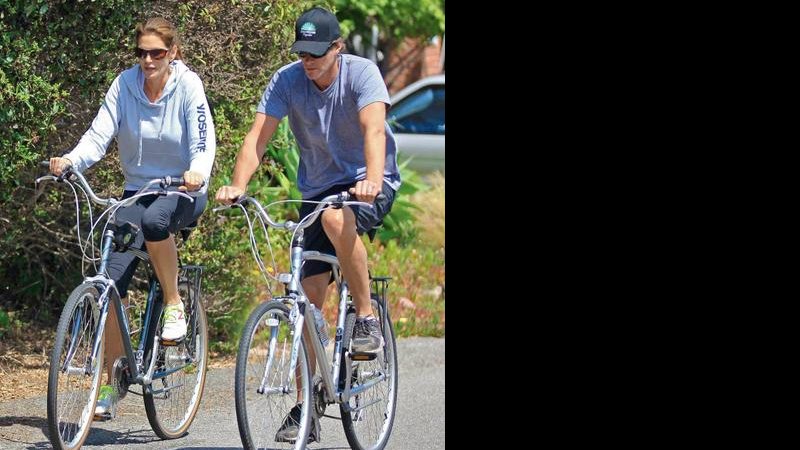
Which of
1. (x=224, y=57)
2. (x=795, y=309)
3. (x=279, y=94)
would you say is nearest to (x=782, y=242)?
(x=795, y=309)

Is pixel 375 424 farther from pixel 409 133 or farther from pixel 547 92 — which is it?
pixel 409 133

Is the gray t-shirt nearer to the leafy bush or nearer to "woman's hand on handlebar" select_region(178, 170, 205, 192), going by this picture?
"woman's hand on handlebar" select_region(178, 170, 205, 192)

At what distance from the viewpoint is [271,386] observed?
5.22 meters

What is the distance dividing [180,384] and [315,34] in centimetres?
188

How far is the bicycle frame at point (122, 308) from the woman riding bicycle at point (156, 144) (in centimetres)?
5

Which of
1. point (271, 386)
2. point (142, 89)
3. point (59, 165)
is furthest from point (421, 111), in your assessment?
point (271, 386)

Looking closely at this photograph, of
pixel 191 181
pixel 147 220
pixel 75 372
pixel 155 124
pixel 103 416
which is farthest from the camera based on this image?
pixel 155 124

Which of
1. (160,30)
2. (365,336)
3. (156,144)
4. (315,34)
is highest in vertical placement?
(160,30)

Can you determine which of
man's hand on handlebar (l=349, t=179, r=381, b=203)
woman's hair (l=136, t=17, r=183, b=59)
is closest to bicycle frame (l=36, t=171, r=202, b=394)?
woman's hair (l=136, t=17, r=183, b=59)

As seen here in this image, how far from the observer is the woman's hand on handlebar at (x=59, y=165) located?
5.71 metres

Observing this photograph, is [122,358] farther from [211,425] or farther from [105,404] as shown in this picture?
[211,425]

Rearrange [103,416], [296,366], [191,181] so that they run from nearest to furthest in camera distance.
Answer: [296,366] < [191,181] < [103,416]

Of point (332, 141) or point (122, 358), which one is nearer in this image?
point (332, 141)

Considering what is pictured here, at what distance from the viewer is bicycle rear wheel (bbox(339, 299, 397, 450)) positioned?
5855 mm
